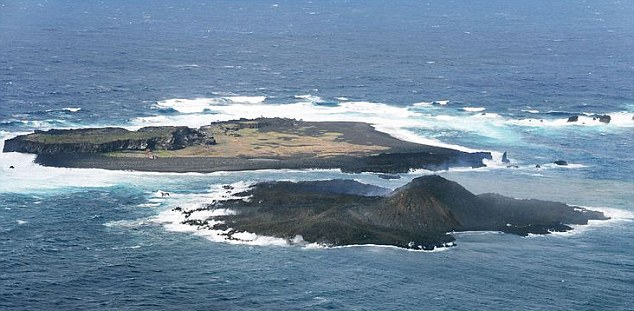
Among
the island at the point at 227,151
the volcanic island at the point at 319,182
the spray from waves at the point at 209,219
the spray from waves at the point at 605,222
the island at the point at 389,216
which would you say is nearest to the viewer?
the spray from waves at the point at 209,219

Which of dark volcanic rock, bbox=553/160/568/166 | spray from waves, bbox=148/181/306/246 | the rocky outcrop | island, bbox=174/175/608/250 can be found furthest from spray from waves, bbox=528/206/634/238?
the rocky outcrop

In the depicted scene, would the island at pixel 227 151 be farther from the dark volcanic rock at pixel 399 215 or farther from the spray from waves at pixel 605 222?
the spray from waves at pixel 605 222

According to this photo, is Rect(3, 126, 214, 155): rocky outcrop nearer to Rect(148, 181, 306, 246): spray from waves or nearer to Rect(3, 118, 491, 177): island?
Rect(3, 118, 491, 177): island

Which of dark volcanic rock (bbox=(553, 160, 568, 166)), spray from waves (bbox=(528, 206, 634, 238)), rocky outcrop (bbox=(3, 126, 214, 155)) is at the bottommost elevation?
spray from waves (bbox=(528, 206, 634, 238))

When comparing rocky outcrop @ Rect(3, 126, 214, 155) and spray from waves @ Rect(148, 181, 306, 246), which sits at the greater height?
rocky outcrop @ Rect(3, 126, 214, 155)

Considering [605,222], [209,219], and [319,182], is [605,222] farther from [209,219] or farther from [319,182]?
[209,219]

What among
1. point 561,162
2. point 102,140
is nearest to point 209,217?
point 102,140

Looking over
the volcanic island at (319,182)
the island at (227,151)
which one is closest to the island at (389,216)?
the volcanic island at (319,182)
